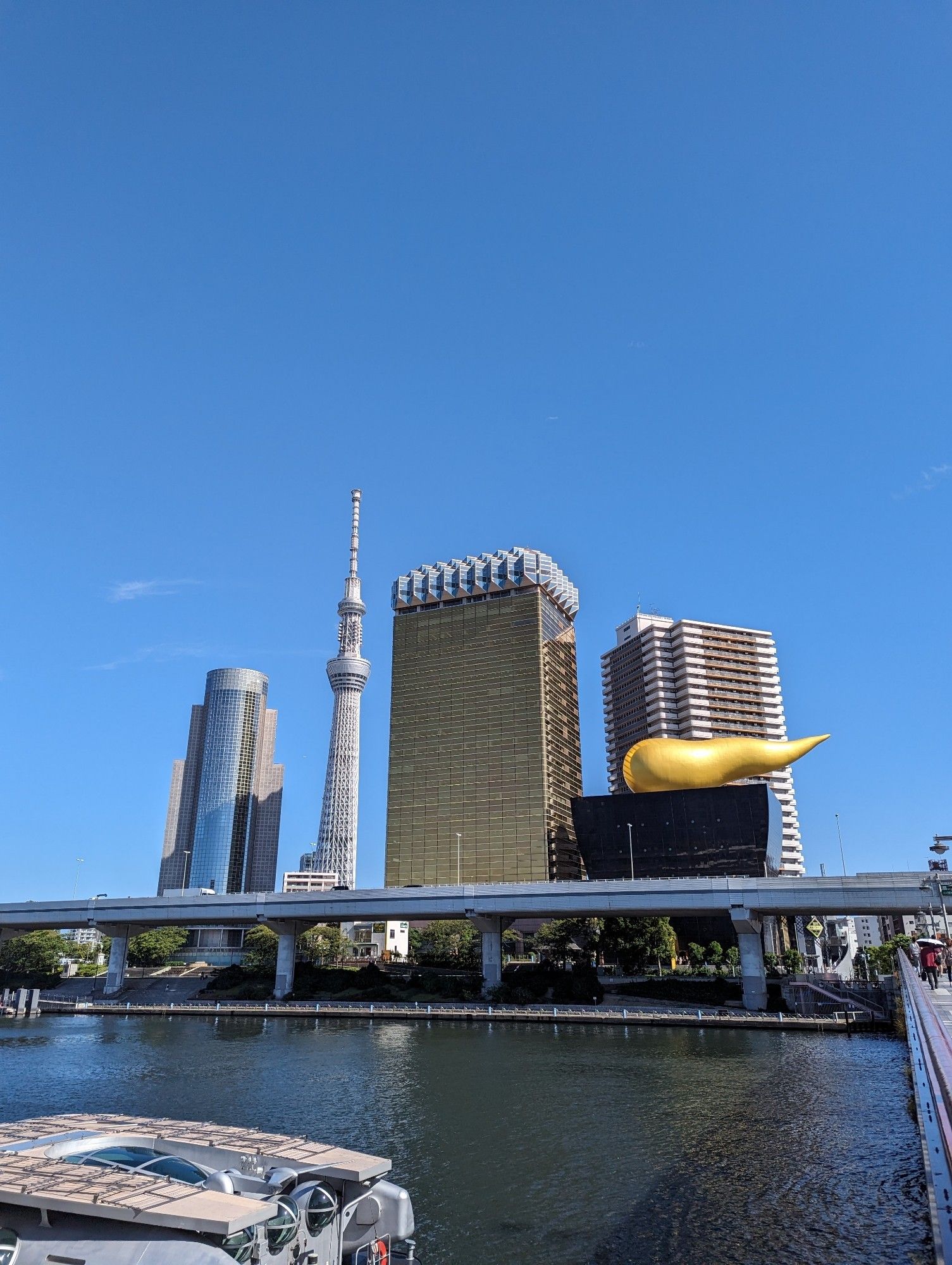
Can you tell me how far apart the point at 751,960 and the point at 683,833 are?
89.6 feet

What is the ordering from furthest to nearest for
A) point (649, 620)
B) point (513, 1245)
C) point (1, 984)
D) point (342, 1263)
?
point (649, 620) < point (1, 984) < point (513, 1245) < point (342, 1263)

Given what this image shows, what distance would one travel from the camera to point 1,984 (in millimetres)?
105125

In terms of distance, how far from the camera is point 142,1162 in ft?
56.2

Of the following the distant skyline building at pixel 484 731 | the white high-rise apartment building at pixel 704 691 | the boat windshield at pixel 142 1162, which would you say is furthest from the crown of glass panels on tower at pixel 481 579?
the boat windshield at pixel 142 1162

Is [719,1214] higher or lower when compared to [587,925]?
lower

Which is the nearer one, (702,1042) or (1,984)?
(702,1042)

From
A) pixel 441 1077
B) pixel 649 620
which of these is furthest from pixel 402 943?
pixel 441 1077

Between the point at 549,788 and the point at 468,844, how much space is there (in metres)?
17.5

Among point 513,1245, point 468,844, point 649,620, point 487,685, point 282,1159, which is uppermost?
point 649,620

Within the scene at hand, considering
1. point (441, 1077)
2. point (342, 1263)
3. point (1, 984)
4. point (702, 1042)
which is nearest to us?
point (342, 1263)

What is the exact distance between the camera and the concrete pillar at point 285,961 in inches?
3659

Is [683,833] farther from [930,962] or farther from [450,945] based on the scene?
[930,962]

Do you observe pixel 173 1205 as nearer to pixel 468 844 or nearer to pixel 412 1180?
pixel 412 1180

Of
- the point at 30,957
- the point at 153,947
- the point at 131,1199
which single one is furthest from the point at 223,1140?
the point at 153,947
